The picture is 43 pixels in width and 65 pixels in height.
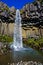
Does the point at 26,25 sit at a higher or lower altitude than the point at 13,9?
lower

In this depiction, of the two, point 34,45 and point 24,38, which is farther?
point 24,38

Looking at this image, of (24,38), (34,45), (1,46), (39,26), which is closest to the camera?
(1,46)

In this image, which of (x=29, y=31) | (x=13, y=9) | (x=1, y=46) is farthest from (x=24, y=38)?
(x=1, y=46)

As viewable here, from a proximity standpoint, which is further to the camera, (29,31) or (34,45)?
(29,31)

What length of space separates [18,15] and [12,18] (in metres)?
1.84

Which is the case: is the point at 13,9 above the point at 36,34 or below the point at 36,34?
above

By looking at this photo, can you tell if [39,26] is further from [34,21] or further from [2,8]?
[2,8]

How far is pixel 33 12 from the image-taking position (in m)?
41.7

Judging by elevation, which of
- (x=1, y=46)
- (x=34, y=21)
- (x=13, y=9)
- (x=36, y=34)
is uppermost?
(x=13, y=9)

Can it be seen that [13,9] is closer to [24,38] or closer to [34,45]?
[24,38]

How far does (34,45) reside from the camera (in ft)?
107

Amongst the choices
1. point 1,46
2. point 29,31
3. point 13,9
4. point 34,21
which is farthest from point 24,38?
Result: point 1,46

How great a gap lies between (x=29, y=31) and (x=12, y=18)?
5067 mm

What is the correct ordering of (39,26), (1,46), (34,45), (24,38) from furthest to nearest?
(39,26) → (24,38) → (34,45) → (1,46)
